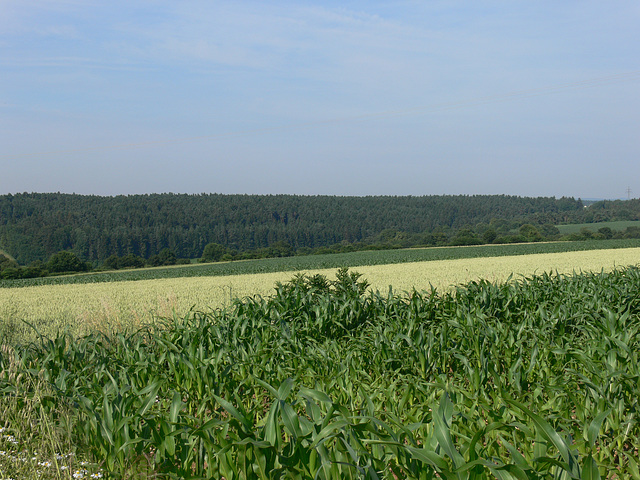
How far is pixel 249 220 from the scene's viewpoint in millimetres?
124438

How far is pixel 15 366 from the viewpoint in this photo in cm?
549

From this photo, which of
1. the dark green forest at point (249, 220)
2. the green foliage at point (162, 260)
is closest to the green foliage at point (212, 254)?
the green foliage at point (162, 260)

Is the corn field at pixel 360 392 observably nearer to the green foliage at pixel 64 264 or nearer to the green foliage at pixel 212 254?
the green foliage at pixel 64 264

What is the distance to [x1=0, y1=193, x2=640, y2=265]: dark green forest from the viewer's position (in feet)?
324

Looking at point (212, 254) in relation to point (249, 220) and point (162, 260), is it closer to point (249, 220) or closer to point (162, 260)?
point (162, 260)

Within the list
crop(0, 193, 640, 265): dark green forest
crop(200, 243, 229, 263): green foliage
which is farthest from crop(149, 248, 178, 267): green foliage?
crop(0, 193, 640, 265): dark green forest

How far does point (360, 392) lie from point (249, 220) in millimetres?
121758

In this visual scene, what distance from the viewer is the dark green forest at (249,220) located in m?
98.8

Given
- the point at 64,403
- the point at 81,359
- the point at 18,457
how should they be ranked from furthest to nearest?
the point at 81,359 < the point at 64,403 < the point at 18,457

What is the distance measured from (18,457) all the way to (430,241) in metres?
83.6

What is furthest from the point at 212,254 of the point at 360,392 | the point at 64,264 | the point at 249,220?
the point at 360,392

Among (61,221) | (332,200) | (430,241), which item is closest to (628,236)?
(430,241)

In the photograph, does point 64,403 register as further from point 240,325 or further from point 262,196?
point 262,196

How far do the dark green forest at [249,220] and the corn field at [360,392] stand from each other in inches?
2890
